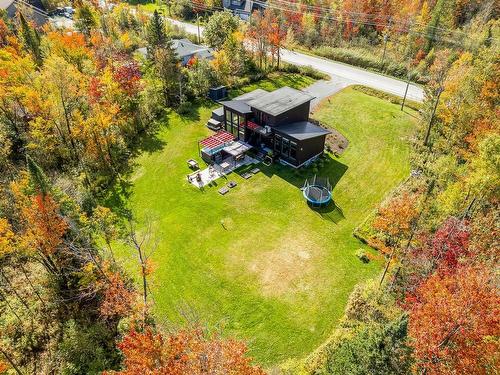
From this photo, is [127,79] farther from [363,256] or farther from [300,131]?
[363,256]

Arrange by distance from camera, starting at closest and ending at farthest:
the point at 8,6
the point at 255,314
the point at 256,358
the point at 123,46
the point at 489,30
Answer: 1. the point at 256,358
2. the point at 255,314
3. the point at 489,30
4. the point at 123,46
5. the point at 8,6

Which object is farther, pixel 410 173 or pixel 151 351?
pixel 410 173

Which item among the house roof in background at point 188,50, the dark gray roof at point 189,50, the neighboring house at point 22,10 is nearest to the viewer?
the house roof in background at point 188,50

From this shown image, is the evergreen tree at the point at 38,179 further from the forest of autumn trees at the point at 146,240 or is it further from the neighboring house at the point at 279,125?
the neighboring house at the point at 279,125

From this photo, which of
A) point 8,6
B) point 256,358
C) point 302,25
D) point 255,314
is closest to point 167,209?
point 255,314

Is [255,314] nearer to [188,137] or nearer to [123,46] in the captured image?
[188,137]

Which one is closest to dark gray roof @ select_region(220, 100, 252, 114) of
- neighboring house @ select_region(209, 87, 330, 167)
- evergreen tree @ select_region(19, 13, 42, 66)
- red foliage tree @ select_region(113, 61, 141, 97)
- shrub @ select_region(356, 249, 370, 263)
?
neighboring house @ select_region(209, 87, 330, 167)

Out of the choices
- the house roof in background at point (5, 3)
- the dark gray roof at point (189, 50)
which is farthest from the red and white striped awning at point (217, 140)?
the house roof in background at point (5, 3)
